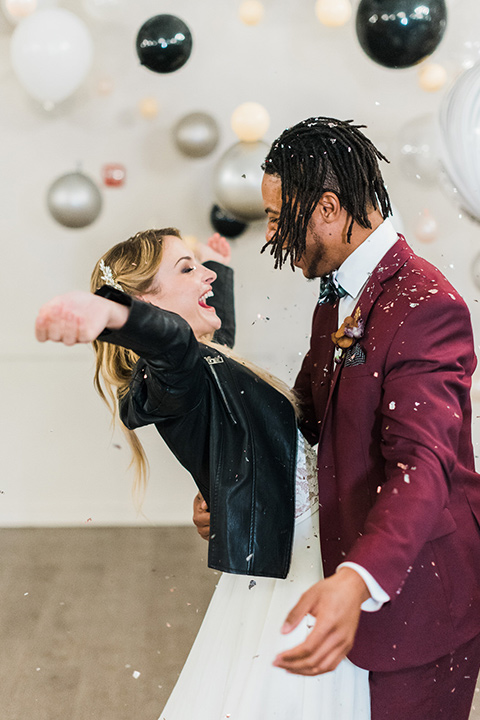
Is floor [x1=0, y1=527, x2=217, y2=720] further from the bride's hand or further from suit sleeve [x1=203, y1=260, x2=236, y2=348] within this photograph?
the bride's hand

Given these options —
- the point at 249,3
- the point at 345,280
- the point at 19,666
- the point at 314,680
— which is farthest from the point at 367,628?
the point at 249,3

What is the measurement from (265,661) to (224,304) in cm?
106

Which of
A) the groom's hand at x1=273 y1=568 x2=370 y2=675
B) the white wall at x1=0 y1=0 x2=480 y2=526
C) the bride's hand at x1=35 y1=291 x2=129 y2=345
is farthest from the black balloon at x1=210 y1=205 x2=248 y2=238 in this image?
the groom's hand at x1=273 y1=568 x2=370 y2=675

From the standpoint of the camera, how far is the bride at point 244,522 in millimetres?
1206

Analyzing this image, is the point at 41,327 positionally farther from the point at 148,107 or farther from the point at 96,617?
the point at 148,107

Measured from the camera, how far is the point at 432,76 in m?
2.71

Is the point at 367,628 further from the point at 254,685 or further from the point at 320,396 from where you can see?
the point at 320,396

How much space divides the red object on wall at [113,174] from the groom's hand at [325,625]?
8.16ft

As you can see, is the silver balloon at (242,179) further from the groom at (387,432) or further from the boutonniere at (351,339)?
the boutonniere at (351,339)

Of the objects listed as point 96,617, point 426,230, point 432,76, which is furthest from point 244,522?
point 432,76

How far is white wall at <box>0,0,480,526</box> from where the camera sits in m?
2.95

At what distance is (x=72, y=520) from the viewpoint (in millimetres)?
3369

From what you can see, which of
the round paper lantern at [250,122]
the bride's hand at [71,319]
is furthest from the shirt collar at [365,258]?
the round paper lantern at [250,122]

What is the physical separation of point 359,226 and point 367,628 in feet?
2.31
